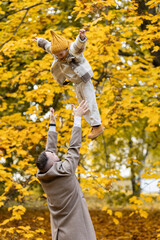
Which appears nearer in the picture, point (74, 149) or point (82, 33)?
point (82, 33)

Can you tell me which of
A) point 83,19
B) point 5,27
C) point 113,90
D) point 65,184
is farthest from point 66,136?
point 83,19

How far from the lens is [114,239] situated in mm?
6629

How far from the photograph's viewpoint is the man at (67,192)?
7.93ft

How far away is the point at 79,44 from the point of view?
243 centimetres

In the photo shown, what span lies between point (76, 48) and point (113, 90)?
2.96 metres

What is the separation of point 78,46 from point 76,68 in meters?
0.25

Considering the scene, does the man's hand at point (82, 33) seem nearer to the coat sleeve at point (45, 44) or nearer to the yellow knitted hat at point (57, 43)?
the yellow knitted hat at point (57, 43)

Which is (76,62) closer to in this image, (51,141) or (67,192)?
(51,141)

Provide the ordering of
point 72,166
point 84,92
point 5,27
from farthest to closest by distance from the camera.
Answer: point 5,27 → point 84,92 → point 72,166

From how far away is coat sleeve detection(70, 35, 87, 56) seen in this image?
2.40 meters

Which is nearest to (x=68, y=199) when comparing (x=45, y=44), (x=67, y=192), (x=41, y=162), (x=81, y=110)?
(x=67, y=192)

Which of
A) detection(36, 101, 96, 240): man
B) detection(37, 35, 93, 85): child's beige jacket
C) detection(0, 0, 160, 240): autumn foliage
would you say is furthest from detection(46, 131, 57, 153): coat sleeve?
detection(0, 0, 160, 240): autumn foliage

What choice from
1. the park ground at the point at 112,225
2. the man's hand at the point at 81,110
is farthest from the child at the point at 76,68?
the park ground at the point at 112,225

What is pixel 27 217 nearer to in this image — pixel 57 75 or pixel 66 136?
pixel 66 136
